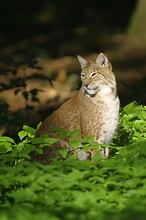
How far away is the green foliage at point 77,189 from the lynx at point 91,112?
186 cm

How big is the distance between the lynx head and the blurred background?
4729 millimetres

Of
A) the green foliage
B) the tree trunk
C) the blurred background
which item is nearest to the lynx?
the green foliage

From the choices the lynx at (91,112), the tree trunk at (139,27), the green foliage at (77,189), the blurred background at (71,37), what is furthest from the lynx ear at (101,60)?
the tree trunk at (139,27)

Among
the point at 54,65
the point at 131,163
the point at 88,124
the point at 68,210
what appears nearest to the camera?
the point at 68,210

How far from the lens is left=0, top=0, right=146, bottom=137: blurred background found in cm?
1568

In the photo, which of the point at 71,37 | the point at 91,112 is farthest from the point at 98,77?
the point at 71,37

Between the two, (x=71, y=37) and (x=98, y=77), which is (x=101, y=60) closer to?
(x=98, y=77)

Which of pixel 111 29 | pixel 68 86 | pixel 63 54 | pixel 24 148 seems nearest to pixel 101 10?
pixel 111 29

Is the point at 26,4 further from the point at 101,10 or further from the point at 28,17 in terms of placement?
the point at 101,10

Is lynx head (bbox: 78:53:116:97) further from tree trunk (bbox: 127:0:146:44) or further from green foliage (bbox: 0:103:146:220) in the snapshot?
tree trunk (bbox: 127:0:146:44)

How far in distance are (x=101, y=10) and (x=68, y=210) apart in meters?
15.2

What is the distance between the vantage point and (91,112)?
909 centimetres

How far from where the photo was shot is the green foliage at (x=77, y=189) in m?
5.11

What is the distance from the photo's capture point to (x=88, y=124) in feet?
29.5
